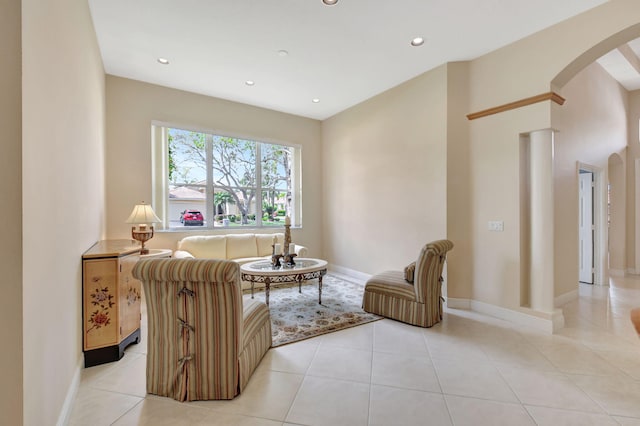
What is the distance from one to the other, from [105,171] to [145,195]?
0.59 metres

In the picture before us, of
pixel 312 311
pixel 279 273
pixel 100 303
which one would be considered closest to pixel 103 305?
pixel 100 303

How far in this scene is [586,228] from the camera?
4996 millimetres

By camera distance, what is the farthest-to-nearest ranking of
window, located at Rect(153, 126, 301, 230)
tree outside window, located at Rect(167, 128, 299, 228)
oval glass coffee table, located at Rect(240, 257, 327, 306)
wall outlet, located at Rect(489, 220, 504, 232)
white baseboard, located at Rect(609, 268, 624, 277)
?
1. white baseboard, located at Rect(609, 268, 624, 277)
2. tree outside window, located at Rect(167, 128, 299, 228)
3. window, located at Rect(153, 126, 301, 230)
4. wall outlet, located at Rect(489, 220, 504, 232)
5. oval glass coffee table, located at Rect(240, 257, 327, 306)

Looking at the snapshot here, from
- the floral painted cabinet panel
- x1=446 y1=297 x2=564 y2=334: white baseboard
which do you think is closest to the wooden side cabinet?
the floral painted cabinet panel

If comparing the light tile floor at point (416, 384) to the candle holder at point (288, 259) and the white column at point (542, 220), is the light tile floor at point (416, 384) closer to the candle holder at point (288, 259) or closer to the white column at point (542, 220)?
Result: the white column at point (542, 220)

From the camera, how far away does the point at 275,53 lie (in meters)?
3.59

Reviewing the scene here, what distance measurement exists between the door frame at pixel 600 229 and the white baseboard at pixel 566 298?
1.13m

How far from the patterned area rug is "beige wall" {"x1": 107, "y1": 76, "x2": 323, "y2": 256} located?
2083mm

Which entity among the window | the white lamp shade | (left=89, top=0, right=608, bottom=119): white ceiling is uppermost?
(left=89, top=0, right=608, bottom=119): white ceiling

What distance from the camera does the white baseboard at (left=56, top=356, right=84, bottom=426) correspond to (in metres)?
1.71

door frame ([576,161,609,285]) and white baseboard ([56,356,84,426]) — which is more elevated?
door frame ([576,161,609,285])

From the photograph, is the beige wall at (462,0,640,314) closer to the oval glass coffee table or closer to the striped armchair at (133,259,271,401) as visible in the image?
the oval glass coffee table

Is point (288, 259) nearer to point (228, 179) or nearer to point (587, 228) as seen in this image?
point (228, 179)

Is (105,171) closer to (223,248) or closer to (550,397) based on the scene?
(223,248)
